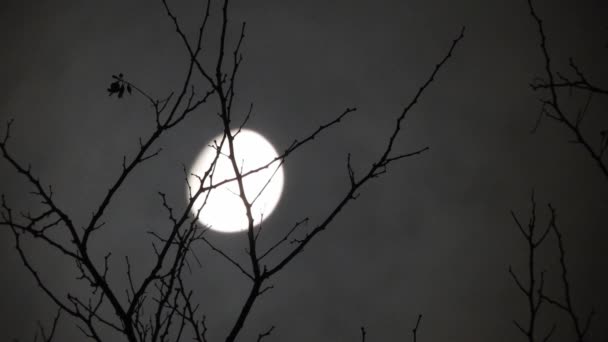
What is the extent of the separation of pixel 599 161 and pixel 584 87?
0.52 m

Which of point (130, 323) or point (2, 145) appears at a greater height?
point (2, 145)

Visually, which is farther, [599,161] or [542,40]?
[542,40]

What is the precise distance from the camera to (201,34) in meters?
2.72

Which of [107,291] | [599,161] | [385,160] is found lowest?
[107,291]

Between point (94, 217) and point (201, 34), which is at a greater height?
point (201, 34)

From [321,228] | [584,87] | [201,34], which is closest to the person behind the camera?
[584,87]

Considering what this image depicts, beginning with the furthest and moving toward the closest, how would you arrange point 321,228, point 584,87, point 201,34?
point 201,34
point 321,228
point 584,87

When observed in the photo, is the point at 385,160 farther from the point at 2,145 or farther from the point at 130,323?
the point at 2,145

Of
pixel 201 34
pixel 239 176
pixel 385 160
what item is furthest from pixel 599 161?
pixel 201 34

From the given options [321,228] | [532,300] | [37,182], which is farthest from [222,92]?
[532,300]

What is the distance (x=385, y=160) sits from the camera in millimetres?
2539

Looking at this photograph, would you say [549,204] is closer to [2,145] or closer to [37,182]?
[37,182]

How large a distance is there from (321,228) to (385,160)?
2.09ft

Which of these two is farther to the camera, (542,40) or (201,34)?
(201,34)
